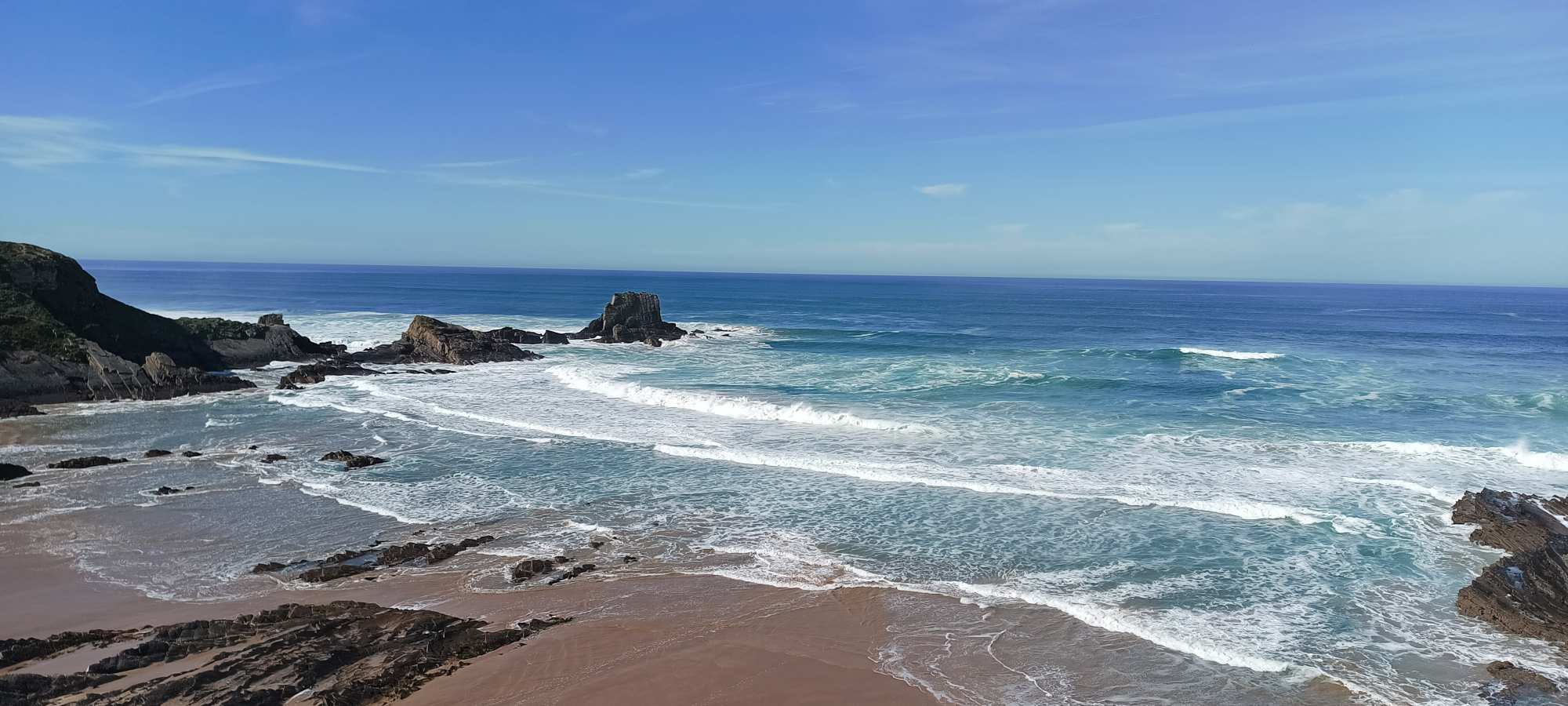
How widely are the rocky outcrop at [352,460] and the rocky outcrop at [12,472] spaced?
567 cm

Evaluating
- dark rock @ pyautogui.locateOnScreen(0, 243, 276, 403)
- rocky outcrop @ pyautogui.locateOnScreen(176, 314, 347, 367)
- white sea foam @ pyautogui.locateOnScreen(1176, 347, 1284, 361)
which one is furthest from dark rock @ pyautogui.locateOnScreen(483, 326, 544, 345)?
white sea foam @ pyautogui.locateOnScreen(1176, 347, 1284, 361)

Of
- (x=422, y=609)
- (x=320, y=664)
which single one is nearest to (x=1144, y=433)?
(x=422, y=609)

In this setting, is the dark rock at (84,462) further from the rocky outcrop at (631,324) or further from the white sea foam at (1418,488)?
the white sea foam at (1418,488)

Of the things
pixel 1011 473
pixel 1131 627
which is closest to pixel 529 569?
pixel 1131 627

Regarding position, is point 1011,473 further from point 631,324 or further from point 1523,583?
point 631,324

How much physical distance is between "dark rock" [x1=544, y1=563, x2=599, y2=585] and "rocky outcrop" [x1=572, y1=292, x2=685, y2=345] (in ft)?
109

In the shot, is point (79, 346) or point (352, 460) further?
point (79, 346)

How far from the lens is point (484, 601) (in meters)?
11.1

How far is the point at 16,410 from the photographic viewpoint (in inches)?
933

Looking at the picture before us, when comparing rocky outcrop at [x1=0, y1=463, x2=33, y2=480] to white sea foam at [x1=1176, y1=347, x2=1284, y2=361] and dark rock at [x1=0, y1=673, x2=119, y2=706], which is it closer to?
dark rock at [x1=0, y1=673, x2=119, y2=706]

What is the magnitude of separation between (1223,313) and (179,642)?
8213cm

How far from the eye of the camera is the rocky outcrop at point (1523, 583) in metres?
10.3

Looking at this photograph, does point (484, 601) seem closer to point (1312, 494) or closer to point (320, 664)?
point (320, 664)

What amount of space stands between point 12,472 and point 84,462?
1248mm
